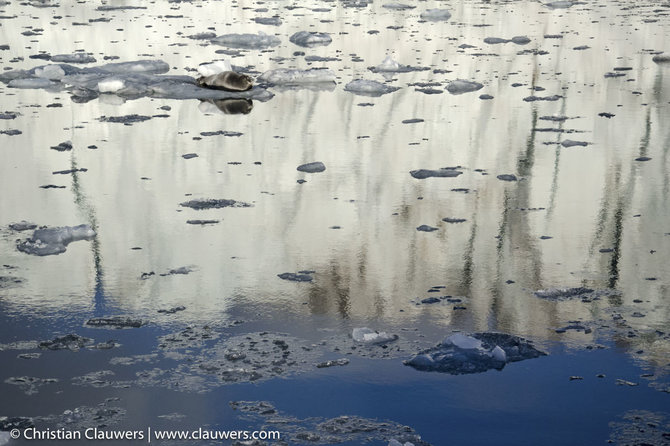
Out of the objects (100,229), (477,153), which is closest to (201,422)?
(100,229)

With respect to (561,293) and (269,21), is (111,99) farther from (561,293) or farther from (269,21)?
(269,21)

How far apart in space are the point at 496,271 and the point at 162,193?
254cm

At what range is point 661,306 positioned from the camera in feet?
15.0

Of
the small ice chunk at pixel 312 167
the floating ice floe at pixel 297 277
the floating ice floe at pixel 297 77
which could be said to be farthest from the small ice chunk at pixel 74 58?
the floating ice floe at pixel 297 277

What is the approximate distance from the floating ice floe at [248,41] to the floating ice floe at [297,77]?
3056 mm

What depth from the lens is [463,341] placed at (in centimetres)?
402

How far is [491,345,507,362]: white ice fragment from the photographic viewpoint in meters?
3.96

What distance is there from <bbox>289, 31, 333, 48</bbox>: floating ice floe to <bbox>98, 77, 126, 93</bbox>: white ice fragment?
422 centimetres

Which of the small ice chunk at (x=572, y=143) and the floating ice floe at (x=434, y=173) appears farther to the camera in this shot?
the small ice chunk at (x=572, y=143)

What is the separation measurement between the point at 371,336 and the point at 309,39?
10.4 m

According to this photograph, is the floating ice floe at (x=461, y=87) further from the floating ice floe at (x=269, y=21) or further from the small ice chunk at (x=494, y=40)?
the floating ice floe at (x=269, y=21)

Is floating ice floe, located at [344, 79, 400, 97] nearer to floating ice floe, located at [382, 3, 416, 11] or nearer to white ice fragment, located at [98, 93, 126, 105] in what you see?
white ice fragment, located at [98, 93, 126, 105]

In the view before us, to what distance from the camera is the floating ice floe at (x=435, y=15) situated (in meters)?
17.4

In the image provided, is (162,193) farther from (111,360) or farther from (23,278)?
(111,360)
